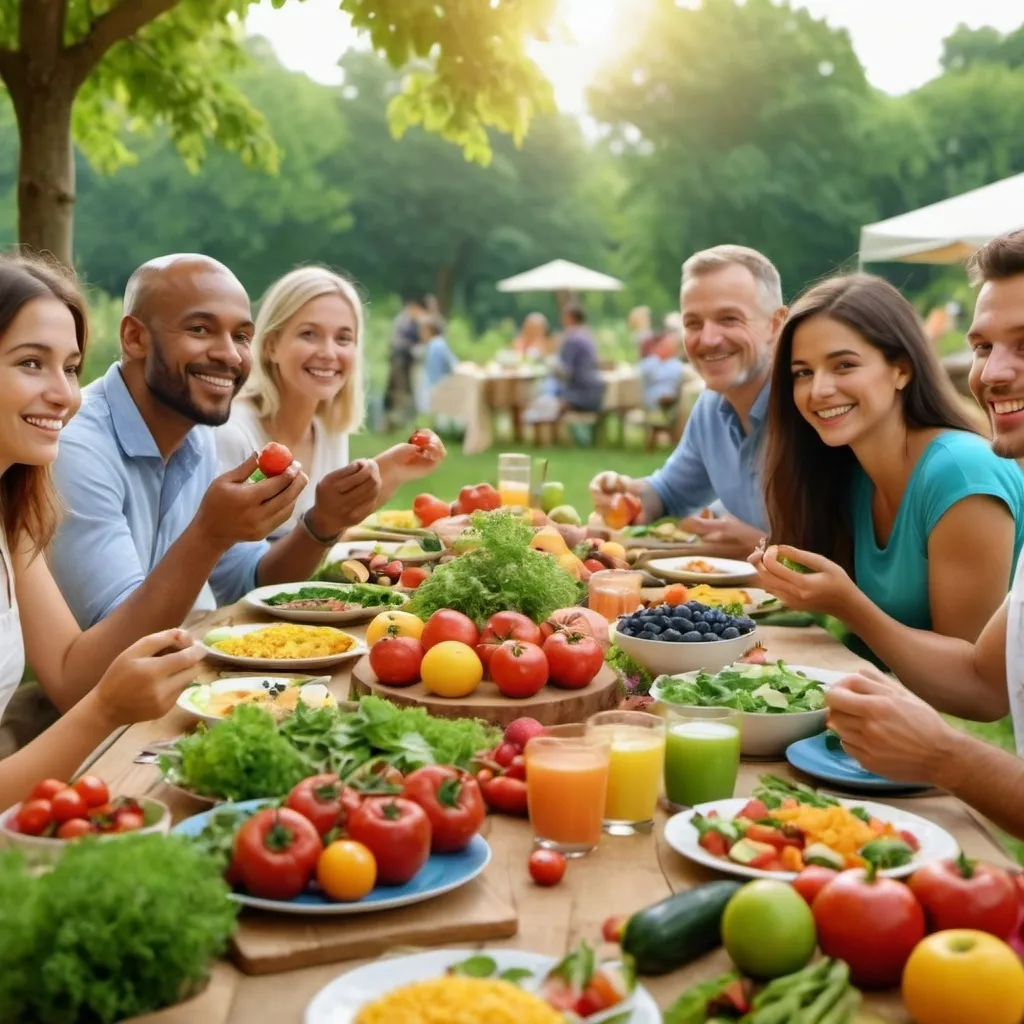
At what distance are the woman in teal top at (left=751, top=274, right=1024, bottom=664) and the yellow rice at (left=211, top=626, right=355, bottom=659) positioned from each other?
44.1 inches

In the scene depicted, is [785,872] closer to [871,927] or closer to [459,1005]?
[871,927]

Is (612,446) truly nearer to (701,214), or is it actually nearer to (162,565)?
(162,565)

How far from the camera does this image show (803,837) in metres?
2.03

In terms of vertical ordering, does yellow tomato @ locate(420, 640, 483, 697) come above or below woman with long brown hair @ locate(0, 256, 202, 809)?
below

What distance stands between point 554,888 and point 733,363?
12.1ft

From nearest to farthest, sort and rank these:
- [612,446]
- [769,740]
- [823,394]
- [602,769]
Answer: [602,769]
[769,740]
[823,394]
[612,446]

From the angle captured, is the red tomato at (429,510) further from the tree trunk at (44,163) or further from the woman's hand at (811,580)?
the woman's hand at (811,580)

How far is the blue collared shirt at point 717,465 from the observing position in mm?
5570

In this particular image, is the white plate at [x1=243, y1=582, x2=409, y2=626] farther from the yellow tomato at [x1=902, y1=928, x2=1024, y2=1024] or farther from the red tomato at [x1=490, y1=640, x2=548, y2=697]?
the yellow tomato at [x1=902, y1=928, x2=1024, y2=1024]

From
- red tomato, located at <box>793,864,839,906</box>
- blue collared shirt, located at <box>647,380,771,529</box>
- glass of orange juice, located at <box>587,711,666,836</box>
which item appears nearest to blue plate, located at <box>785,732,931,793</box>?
glass of orange juice, located at <box>587,711,666,836</box>

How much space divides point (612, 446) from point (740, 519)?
41.7ft

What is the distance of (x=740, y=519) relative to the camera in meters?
5.86

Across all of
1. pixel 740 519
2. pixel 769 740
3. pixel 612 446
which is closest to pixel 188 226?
pixel 612 446

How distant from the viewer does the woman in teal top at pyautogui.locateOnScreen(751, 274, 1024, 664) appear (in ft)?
11.6
